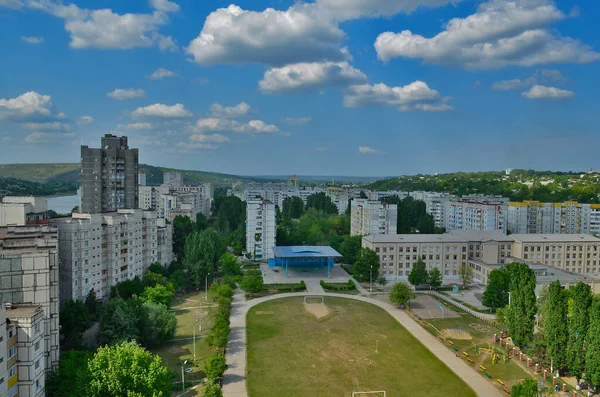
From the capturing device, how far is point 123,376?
21.8 m

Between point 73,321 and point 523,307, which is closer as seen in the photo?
point 73,321

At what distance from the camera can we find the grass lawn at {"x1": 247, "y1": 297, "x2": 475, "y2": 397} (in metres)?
27.8

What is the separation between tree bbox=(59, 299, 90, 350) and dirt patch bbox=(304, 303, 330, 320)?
799 inches

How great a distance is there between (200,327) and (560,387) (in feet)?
91.1

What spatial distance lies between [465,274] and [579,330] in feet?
93.4

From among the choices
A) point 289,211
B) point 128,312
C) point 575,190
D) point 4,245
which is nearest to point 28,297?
point 4,245

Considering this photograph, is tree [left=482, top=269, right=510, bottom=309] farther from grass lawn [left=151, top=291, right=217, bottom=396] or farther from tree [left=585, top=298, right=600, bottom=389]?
grass lawn [left=151, top=291, right=217, bottom=396]

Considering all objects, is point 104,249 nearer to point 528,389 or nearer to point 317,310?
point 317,310

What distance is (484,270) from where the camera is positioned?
5622cm

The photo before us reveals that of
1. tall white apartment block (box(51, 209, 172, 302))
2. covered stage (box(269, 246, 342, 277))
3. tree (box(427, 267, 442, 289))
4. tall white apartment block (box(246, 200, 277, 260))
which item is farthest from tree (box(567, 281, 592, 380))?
A: tall white apartment block (box(246, 200, 277, 260))

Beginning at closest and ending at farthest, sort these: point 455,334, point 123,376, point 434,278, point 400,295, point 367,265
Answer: point 123,376 → point 455,334 → point 400,295 → point 434,278 → point 367,265

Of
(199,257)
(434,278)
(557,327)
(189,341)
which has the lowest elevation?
(189,341)

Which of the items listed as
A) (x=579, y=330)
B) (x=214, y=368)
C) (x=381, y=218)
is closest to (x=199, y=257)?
(x=214, y=368)

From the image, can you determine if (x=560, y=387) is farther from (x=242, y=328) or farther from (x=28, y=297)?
(x=28, y=297)
